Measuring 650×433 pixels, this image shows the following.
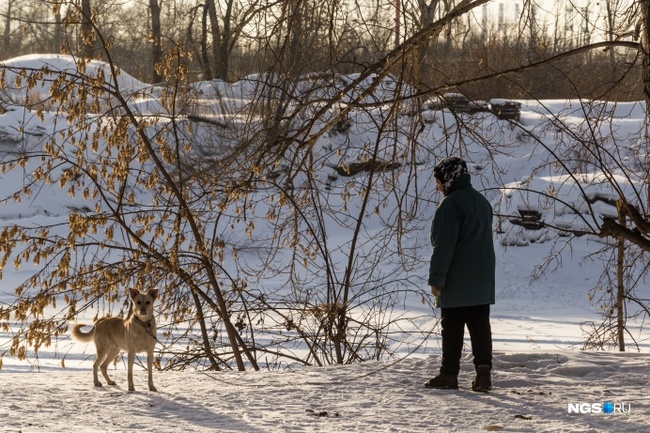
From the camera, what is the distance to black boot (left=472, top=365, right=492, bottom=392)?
7.35 m

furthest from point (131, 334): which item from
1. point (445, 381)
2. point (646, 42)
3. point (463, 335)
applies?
point (646, 42)

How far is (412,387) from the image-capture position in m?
A: 7.59

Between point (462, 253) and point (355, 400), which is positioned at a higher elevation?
point (462, 253)

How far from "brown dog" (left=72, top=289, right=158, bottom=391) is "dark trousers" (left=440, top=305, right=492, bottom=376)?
2.55 meters

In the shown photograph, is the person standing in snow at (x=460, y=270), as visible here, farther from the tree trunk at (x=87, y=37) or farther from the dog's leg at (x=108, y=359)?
the tree trunk at (x=87, y=37)

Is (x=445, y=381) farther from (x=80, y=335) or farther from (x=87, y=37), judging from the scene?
(x=87, y=37)

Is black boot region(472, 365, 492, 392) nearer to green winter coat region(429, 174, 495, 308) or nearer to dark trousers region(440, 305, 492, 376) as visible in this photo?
dark trousers region(440, 305, 492, 376)

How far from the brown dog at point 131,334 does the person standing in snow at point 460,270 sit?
2.53 m

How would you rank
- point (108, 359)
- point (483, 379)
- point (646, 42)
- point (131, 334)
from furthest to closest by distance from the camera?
point (108, 359) → point (131, 334) → point (646, 42) → point (483, 379)

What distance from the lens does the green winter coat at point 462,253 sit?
723cm

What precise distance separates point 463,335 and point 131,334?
9.60 ft

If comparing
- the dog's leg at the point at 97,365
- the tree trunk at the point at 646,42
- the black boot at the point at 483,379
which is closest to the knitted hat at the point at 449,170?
the black boot at the point at 483,379

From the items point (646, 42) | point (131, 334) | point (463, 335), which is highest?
point (646, 42)

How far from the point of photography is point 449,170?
24.3ft
